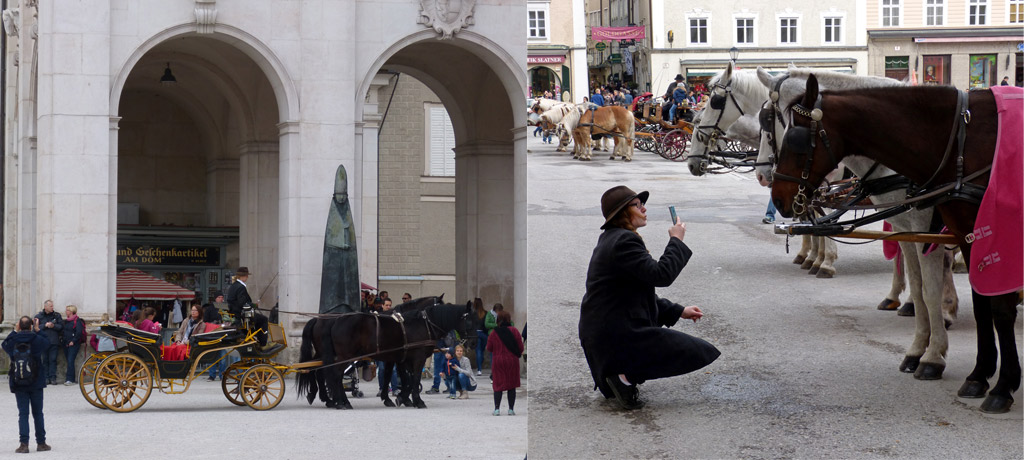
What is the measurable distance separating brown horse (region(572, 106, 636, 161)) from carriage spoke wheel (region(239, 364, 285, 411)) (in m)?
12.6

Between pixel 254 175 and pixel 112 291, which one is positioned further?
pixel 254 175

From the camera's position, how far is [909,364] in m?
5.10

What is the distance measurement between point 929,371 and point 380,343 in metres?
12.6

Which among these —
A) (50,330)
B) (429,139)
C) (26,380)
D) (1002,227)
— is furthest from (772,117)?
(429,139)

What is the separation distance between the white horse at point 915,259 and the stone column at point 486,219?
17.5 metres

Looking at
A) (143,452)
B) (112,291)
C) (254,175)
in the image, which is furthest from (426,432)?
(254,175)

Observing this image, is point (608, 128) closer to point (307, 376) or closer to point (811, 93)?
point (811, 93)

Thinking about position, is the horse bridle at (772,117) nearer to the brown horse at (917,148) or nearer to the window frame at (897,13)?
the brown horse at (917,148)

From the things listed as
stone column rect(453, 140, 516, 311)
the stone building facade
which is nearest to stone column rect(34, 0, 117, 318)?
the stone building facade

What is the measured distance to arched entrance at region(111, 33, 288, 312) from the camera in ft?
90.1

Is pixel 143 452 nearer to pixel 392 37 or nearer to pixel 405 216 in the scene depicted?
pixel 392 37

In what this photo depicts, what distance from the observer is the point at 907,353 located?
17.5 ft

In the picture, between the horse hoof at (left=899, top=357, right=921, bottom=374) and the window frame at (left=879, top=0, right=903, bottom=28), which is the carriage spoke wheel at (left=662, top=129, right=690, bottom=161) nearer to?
the window frame at (left=879, top=0, right=903, bottom=28)

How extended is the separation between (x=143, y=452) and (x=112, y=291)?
767cm
